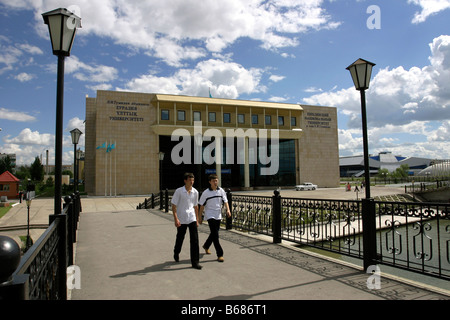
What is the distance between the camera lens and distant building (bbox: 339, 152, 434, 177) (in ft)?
398

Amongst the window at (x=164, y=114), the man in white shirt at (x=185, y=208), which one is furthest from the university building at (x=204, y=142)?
the man in white shirt at (x=185, y=208)

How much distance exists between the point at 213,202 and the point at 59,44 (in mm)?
3926

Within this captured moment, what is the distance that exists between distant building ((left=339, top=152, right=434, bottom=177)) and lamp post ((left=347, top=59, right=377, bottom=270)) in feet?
380

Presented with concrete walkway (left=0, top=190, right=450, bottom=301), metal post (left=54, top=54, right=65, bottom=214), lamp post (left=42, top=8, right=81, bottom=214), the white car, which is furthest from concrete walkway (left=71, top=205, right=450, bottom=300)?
the white car

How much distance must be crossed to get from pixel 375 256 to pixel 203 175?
4127 cm

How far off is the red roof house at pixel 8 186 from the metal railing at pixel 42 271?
139 ft

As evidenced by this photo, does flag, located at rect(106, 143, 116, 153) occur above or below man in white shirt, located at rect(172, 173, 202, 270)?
above

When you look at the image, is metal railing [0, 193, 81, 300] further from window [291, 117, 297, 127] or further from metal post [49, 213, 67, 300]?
window [291, 117, 297, 127]

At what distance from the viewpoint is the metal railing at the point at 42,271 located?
Answer: 154 centimetres

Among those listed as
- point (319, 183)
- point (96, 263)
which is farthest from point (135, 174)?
point (96, 263)

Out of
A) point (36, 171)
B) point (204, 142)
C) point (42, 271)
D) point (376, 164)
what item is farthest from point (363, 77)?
point (376, 164)

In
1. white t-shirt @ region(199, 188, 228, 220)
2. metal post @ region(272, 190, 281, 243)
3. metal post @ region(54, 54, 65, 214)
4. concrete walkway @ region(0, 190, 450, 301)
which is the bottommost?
concrete walkway @ region(0, 190, 450, 301)

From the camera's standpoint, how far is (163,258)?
6402mm
